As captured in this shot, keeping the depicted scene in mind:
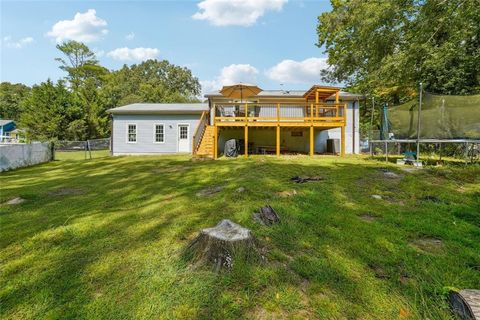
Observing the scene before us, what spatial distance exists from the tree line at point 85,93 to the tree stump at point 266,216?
79.1 ft

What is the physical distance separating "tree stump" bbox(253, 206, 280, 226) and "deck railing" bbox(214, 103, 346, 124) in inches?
316

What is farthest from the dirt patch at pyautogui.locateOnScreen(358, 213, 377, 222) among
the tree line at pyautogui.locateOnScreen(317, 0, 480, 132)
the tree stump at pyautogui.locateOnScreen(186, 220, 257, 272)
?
the tree line at pyautogui.locateOnScreen(317, 0, 480, 132)

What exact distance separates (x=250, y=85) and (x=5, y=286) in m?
11.3

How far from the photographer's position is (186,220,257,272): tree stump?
2.64 meters

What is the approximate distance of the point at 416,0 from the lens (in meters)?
13.0

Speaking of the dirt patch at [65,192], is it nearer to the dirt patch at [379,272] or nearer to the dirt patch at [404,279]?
the dirt patch at [379,272]

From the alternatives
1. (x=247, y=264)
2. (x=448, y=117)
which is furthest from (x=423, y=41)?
(x=247, y=264)

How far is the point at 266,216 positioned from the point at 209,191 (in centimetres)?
222

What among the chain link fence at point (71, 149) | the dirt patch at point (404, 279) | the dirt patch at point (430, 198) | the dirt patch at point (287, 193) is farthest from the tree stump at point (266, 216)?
the chain link fence at point (71, 149)

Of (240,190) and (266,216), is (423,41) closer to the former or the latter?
(240,190)

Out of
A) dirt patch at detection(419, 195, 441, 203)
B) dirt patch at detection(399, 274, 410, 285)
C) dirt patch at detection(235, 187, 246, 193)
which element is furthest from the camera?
dirt patch at detection(235, 187, 246, 193)

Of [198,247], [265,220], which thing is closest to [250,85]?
[265,220]

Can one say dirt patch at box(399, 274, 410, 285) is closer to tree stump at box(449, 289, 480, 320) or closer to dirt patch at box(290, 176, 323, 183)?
tree stump at box(449, 289, 480, 320)

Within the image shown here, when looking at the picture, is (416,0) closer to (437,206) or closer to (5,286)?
(437,206)
